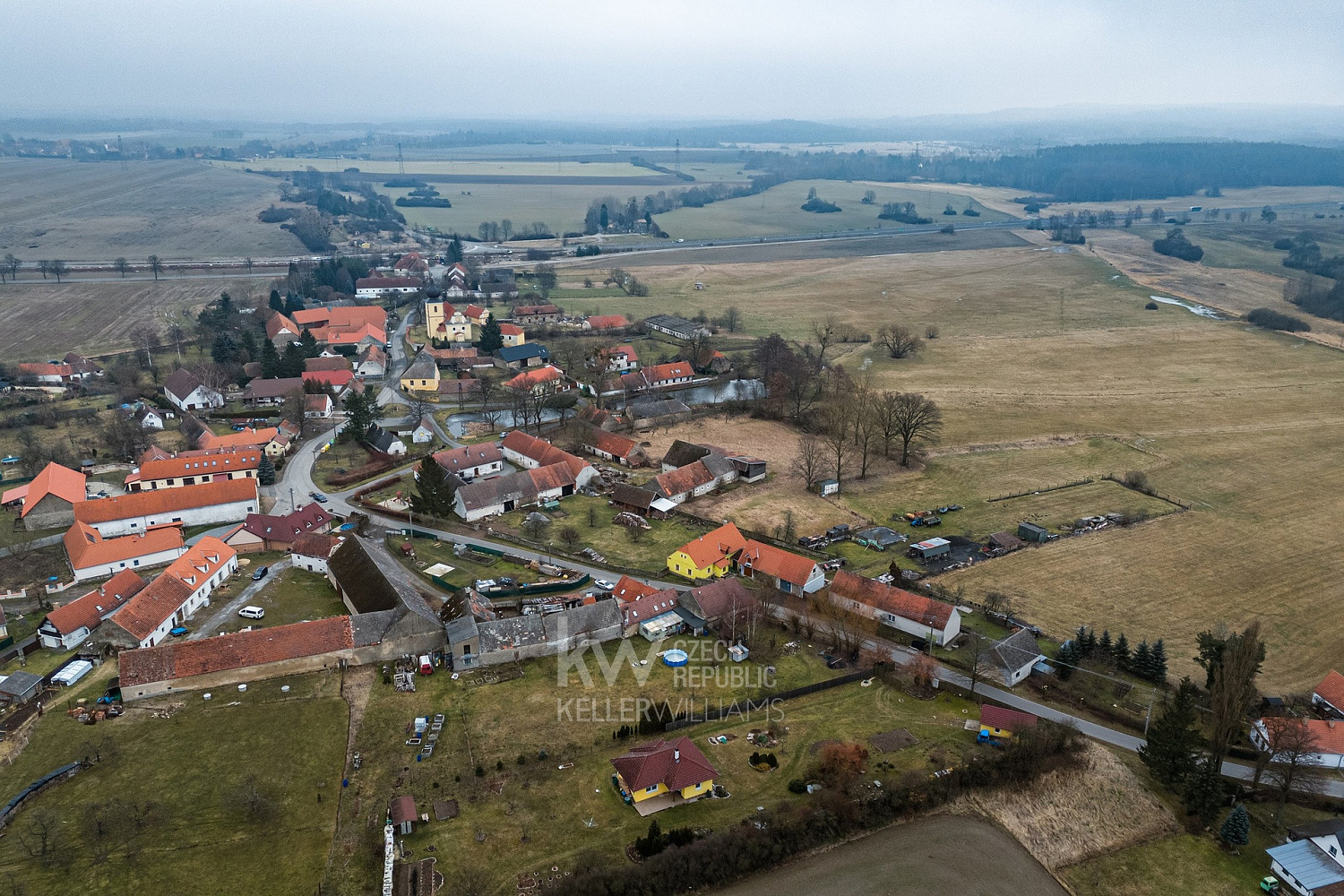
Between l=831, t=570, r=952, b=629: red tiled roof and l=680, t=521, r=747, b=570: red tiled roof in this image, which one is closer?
l=831, t=570, r=952, b=629: red tiled roof

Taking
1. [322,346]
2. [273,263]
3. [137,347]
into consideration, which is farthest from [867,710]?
[273,263]

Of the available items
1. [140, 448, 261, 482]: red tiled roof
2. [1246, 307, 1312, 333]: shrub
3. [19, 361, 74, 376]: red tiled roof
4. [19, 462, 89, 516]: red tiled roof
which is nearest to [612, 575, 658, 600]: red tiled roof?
[140, 448, 261, 482]: red tiled roof

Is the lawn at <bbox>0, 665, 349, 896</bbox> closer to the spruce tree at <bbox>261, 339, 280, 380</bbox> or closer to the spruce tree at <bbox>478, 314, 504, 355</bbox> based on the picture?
the spruce tree at <bbox>261, 339, 280, 380</bbox>

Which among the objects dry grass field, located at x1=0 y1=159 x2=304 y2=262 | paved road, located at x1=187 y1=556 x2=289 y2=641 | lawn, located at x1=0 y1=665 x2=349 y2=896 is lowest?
paved road, located at x1=187 y1=556 x2=289 y2=641

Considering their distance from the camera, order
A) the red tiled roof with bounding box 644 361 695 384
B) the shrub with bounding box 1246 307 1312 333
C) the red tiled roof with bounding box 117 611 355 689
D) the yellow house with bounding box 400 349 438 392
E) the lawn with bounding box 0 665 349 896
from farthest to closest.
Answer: the shrub with bounding box 1246 307 1312 333, the red tiled roof with bounding box 644 361 695 384, the yellow house with bounding box 400 349 438 392, the red tiled roof with bounding box 117 611 355 689, the lawn with bounding box 0 665 349 896

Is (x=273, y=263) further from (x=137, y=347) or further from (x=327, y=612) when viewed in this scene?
(x=327, y=612)
